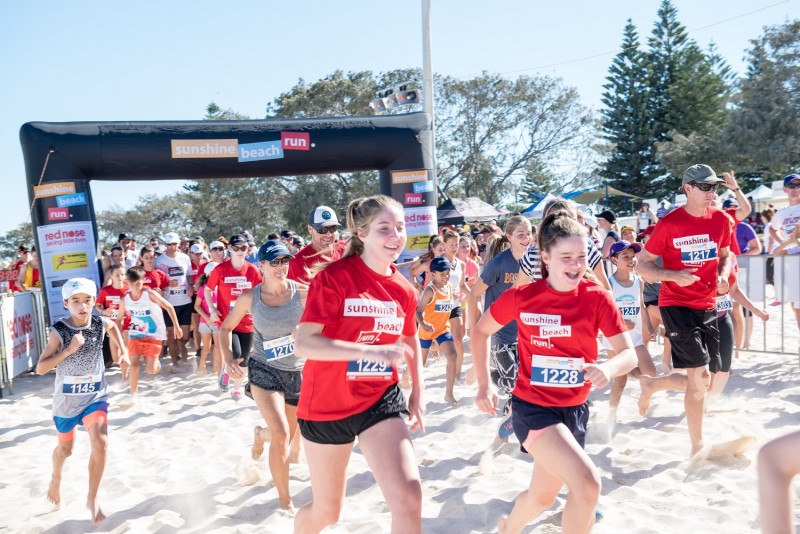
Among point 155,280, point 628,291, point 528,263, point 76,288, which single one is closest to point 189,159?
point 155,280

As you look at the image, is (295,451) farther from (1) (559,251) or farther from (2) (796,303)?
(2) (796,303)

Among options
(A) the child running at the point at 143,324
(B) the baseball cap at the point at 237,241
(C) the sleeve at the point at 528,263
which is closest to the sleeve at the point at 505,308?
(C) the sleeve at the point at 528,263

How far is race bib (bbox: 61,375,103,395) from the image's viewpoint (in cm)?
455

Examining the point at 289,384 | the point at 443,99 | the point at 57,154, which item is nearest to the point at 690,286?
the point at 289,384

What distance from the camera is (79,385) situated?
15.0ft

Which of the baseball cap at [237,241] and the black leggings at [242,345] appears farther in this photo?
the baseball cap at [237,241]

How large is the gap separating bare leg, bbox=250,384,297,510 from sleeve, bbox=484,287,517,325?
1803 mm

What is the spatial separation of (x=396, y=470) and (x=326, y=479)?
13.5 inches

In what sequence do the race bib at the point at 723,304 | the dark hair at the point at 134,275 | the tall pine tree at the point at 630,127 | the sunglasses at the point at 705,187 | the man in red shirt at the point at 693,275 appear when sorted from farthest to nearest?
the tall pine tree at the point at 630,127, the dark hair at the point at 134,275, the race bib at the point at 723,304, the man in red shirt at the point at 693,275, the sunglasses at the point at 705,187

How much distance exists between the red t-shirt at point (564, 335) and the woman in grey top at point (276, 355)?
1.91 meters

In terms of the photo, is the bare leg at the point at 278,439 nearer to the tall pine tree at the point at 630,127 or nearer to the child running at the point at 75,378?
the child running at the point at 75,378

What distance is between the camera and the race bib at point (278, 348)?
4492 millimetres

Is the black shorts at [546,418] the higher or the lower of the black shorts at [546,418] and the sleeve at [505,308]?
the lower

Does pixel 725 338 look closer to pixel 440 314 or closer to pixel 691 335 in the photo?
pixel 691 335
